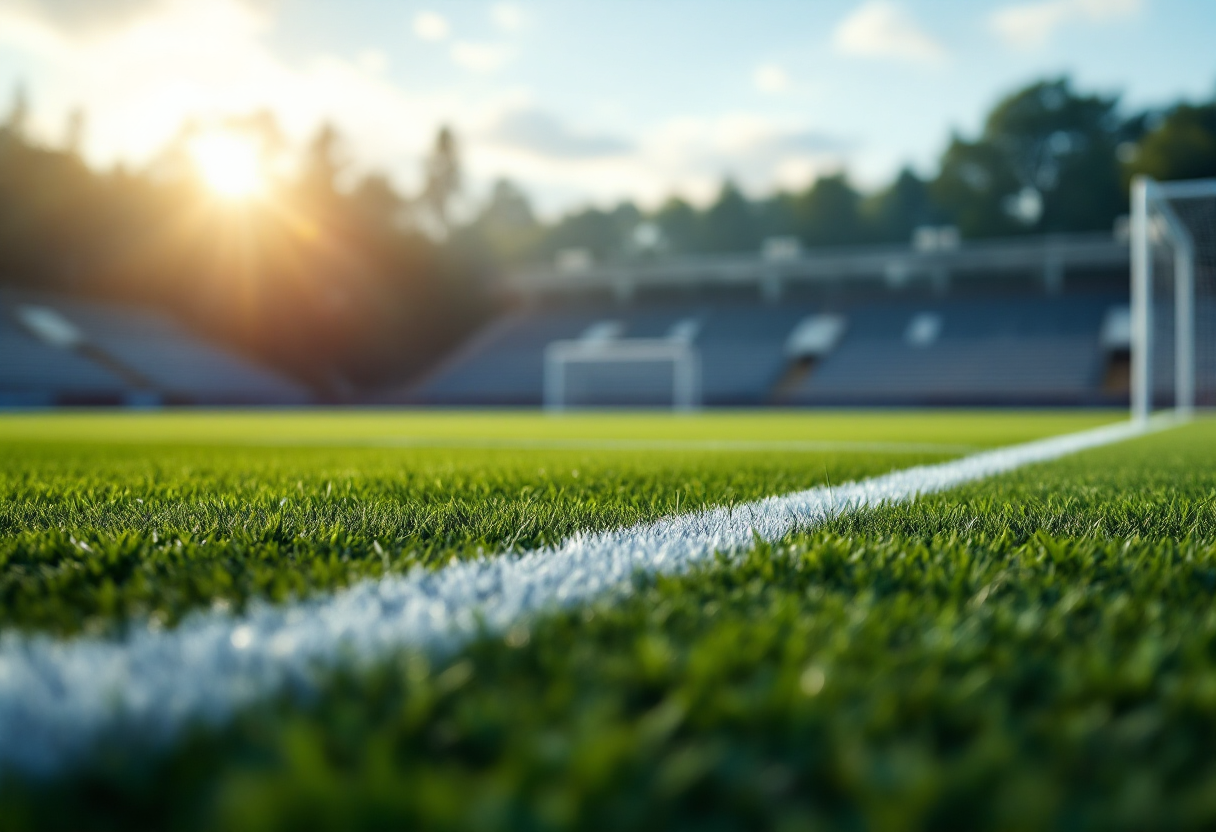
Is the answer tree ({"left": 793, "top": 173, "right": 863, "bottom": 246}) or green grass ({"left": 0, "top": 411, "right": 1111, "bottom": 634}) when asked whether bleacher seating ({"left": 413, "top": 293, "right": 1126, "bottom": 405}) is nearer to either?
tree ({"left": 793, "top": 173, "right": 863, "bottom": 246})

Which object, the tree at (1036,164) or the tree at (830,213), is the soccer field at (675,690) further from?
the tree at (830,213)

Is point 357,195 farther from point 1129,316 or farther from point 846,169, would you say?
point 1129,316

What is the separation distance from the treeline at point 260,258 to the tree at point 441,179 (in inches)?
250

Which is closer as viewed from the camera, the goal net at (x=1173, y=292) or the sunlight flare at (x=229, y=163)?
the goal net at (x=1173, y=292)

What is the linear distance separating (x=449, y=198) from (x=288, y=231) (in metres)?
12.0

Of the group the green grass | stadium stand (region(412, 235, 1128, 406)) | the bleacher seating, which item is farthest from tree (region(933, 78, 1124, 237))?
the green grass

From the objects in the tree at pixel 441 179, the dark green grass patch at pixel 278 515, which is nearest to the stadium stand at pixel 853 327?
the tree at pixel 441 179

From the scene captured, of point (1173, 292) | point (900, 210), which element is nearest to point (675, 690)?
point (1173, 292)

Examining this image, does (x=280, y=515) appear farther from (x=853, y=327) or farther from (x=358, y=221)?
(x=358, y=221)

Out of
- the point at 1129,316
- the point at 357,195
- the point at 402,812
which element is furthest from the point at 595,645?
the point at 357,195

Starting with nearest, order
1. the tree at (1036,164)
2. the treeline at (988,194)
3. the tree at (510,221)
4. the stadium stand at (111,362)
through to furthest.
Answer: the stadium stand at (111,362) < the treeline at (988,194) < the tree at (1036,164) < the tree at (510,221)

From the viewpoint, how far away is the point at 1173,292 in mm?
20688

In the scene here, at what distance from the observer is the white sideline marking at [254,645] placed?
26.6 inches

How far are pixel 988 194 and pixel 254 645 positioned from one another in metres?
36.7
